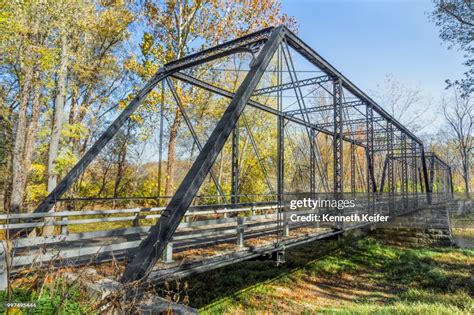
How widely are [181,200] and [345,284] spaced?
10.3m

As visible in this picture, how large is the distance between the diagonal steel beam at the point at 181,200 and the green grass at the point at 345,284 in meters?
3.89

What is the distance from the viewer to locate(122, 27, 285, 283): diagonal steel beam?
337 centimetres

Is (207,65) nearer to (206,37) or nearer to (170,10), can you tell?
(206,37)

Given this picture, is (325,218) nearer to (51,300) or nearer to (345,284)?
(345,284)

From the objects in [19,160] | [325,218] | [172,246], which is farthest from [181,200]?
[19,160]

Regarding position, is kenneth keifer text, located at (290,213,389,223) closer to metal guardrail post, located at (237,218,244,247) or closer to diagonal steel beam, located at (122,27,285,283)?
metal guardrail post, located at (237,218,244,247)

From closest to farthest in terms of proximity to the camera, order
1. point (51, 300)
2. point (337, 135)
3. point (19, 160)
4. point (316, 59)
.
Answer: point (51, 300)
point (316, 59)
point (337, 135)
point (19, 160)

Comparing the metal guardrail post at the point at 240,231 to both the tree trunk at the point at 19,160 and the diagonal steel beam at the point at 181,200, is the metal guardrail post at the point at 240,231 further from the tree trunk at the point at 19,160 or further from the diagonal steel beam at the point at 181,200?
the tree trunk at the point at 19,160

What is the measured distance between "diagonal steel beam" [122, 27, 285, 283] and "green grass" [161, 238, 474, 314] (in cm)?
389

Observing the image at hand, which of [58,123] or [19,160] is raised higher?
[58,123]

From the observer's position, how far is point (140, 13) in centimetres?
1519

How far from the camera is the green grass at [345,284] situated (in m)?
8.26

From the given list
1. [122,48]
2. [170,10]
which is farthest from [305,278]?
[122,48]

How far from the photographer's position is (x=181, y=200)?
3762 millimetres
